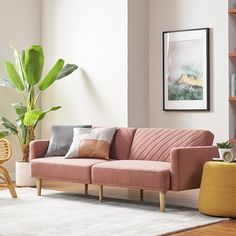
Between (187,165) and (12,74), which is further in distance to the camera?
(12,74)

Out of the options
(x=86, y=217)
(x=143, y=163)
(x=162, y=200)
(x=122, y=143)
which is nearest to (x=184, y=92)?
(x=122, y=143)

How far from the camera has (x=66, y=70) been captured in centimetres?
764

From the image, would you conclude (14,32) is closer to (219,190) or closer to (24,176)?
(24,176)

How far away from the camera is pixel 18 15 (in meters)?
8.12

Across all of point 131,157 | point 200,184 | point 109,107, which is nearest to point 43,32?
point 109,107

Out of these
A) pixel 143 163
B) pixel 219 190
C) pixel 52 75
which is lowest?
pixel 219 190

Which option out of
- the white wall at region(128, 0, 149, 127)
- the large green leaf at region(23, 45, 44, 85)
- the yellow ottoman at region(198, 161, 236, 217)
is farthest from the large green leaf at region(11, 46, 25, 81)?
the yellow ottoman at region(198, 161, 236, 217)

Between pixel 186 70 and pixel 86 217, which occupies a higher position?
pixel 186 70

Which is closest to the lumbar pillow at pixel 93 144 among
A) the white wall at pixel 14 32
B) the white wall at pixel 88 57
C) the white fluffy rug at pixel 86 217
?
the white fluffy rug at pixel 86 217

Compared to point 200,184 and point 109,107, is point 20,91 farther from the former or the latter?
point 200,184

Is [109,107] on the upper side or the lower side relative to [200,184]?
upper

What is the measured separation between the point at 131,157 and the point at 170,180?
1.01 meters

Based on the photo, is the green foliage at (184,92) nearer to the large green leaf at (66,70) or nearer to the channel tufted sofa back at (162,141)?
the channel tufted sofa back at (162,141)

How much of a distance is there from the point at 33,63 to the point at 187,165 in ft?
8.71
